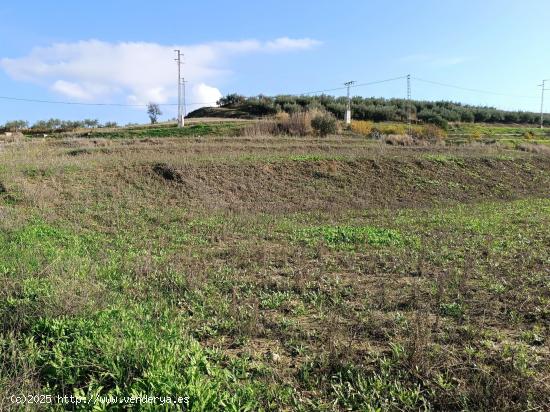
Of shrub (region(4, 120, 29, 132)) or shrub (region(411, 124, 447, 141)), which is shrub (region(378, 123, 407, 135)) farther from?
shrub (region(4, 120, 29, 132))

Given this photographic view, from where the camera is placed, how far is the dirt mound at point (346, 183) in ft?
58.1

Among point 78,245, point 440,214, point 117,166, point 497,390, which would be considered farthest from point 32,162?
point 497,390

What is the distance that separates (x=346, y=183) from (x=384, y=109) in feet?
153

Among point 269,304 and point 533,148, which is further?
point 533,148

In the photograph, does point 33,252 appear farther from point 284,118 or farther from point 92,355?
point 284,118

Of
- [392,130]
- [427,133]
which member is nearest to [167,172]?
[392,130]

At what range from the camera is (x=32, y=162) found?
18.0 meters

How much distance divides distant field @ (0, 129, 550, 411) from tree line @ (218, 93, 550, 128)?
43.8m

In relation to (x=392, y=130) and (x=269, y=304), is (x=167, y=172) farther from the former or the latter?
(x=392, y=130)

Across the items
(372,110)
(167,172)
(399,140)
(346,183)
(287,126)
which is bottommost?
(346,183)

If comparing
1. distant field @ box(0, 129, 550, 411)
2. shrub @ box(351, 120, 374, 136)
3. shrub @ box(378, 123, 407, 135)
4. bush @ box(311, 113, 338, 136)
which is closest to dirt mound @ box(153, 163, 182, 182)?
distant field @ box(0, 129, 550, 411)

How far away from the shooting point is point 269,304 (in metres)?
5.80

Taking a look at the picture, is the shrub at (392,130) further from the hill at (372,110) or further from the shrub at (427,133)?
the hill at (372,110)

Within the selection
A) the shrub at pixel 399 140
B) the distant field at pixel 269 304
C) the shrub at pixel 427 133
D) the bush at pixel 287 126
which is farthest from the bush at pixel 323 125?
the distant field at pixel 269 304
